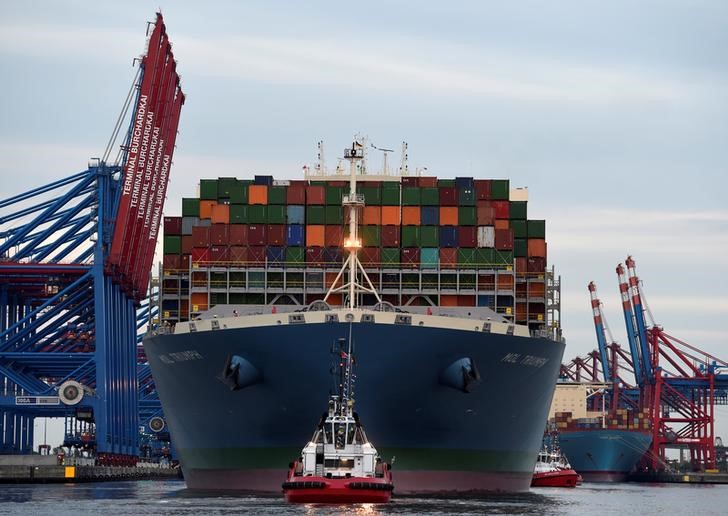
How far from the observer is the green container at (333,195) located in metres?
73.3

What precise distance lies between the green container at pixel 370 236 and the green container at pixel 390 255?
0.64 metres

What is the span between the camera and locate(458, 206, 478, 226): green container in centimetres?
7356

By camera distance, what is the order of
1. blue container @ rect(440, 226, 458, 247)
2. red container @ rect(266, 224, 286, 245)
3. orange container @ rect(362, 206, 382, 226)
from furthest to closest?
1. orange container @ rect(362, 206, 382, 226)
2. blue container @ rect(440, 226, 458, 247)
3. red container @ rect(266, 224, 286, 245)

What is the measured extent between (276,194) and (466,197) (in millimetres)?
9225

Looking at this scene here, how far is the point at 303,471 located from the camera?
178ft

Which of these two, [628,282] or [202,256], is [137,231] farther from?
[628,282]

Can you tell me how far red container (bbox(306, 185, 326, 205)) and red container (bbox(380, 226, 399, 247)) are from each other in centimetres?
327

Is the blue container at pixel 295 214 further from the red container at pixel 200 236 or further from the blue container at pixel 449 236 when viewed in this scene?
the blue container at pixel 449 236

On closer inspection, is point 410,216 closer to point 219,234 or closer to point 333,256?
point 333,256

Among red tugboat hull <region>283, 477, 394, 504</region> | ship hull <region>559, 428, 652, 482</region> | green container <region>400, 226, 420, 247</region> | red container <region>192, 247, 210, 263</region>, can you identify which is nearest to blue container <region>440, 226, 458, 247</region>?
green container <region>400, 226, 420, 247</region>

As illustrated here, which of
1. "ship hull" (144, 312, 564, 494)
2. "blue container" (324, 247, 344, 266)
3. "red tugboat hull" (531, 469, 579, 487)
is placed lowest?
"red tugboat hull" (531, 469, 579, 487)

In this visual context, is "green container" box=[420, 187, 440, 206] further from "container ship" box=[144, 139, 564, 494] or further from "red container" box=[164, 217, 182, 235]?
"red container" box=[164, 217, 182, 235]

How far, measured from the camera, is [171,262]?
76.5 meters

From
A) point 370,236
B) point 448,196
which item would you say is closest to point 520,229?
point 448,196
